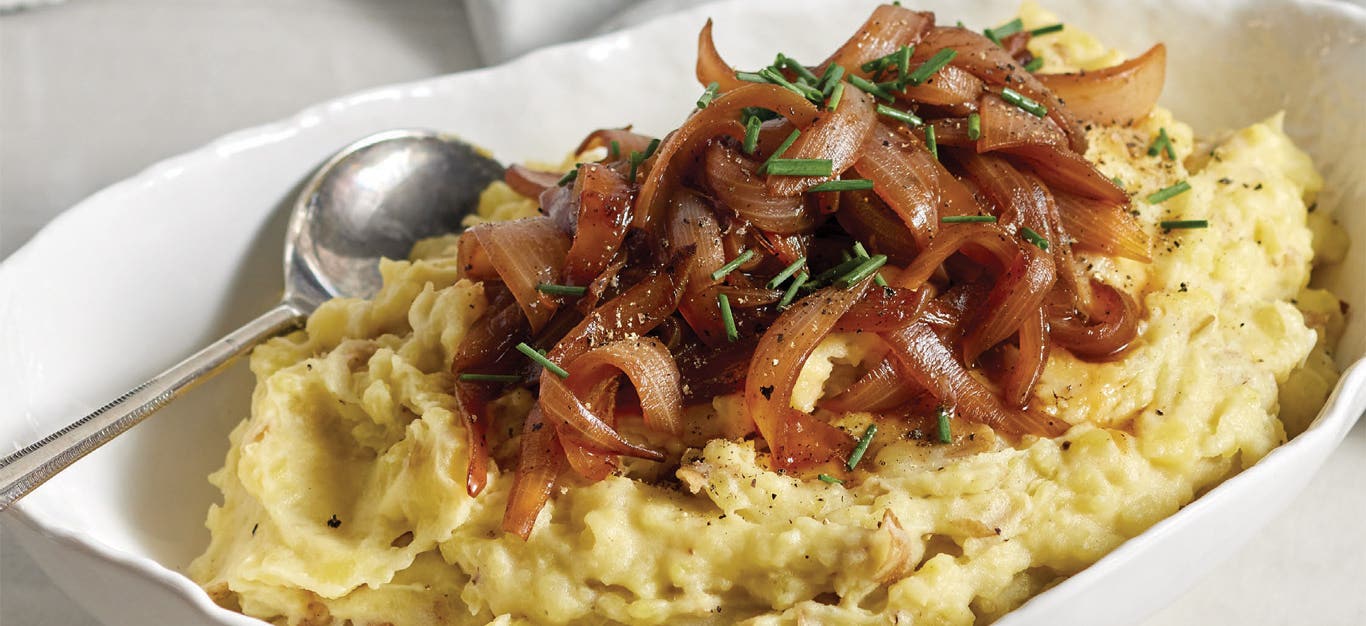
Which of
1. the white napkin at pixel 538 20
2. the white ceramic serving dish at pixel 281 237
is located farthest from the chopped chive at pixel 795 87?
the white napkin at pixel 538 20

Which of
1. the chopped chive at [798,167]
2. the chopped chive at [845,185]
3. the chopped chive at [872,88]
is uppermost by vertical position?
the chopped chive at [872,88]

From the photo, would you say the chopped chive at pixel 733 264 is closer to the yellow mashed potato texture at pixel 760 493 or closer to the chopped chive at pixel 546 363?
the yellow mashed potato texture at pixel 760 493

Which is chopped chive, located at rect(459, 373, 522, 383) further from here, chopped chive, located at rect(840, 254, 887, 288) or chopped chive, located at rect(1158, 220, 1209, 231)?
chopped chive, located at rect(1158, 220, 1209, 231)

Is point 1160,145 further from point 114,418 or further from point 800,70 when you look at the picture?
point 114,418

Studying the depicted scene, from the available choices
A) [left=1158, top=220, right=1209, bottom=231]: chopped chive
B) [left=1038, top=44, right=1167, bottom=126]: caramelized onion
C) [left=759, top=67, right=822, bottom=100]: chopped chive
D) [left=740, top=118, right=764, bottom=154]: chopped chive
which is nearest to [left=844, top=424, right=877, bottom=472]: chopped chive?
[left=740, top=118, right=764, bottom=154]: chopped chive

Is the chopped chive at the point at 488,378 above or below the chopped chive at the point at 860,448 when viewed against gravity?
below

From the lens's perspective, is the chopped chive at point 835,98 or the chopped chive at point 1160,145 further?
the chopped chive at point 1160,145

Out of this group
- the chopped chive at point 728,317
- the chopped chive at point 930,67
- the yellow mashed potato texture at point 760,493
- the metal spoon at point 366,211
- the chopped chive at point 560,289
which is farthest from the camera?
the metal spoon at point 366,211
